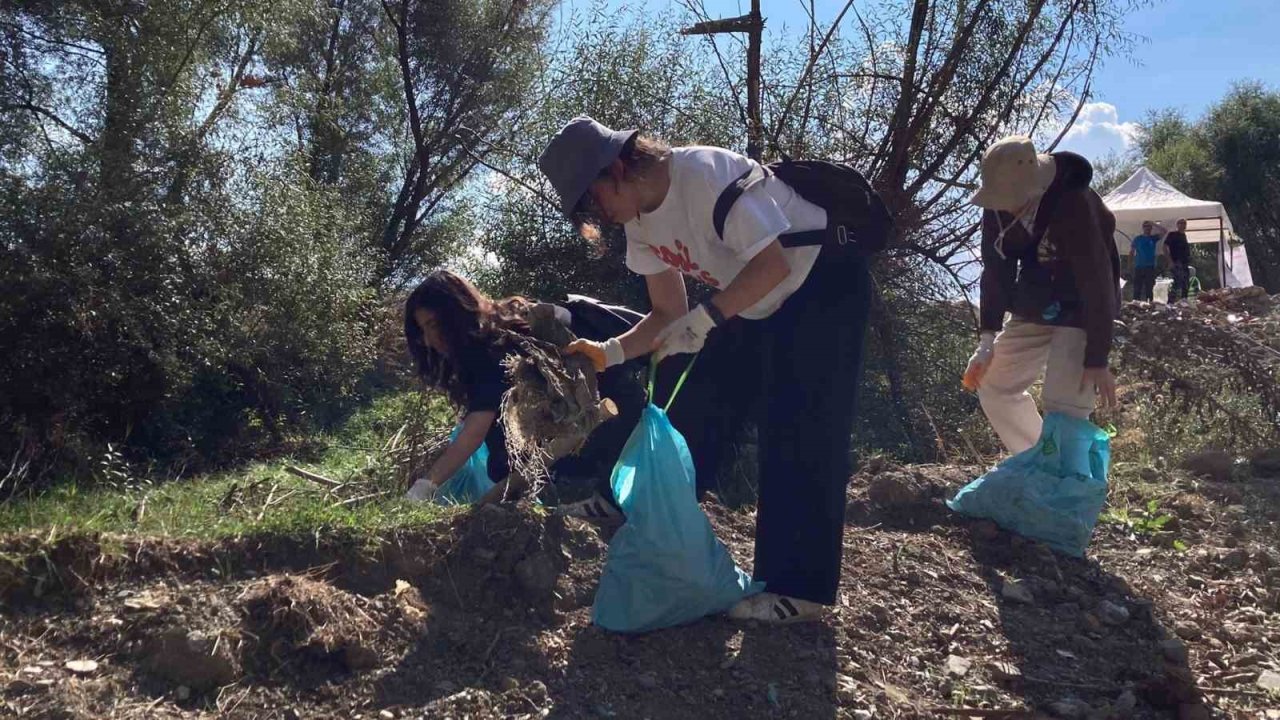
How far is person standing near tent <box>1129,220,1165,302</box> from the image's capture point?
50.3 ft

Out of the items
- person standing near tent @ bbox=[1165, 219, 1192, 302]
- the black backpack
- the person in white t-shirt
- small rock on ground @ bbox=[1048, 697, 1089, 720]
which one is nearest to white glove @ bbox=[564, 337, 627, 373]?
the person in white t-shirt

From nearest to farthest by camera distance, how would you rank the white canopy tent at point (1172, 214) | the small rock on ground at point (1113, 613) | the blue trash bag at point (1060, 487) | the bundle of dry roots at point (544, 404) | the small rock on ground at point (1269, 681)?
the small rock on ground at point (1269, 681) → the bundle of dry roots at point (544, 404) → the small rock on ground at point (1113, 613) → the blue trash bag at point (1060, 487) → the white canopy tent at point (1172, 214)

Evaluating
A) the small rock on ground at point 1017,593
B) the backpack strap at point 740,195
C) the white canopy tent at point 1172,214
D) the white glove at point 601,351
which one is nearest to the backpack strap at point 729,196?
the backpack strap at point 740,195

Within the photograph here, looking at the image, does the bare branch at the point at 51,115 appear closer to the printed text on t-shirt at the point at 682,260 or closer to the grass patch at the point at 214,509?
the grass patch at the point at 214,509

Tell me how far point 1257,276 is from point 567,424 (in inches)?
1136

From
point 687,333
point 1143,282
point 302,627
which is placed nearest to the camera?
point 302,627

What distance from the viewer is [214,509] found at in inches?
136

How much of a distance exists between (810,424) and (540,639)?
95cm

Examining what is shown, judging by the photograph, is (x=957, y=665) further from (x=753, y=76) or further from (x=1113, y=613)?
(x=753, y=76)

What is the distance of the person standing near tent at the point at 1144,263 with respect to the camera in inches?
603

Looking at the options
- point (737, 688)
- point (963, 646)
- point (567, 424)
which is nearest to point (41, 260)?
point (567, 424)

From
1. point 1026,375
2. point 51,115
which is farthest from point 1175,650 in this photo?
point 51,115

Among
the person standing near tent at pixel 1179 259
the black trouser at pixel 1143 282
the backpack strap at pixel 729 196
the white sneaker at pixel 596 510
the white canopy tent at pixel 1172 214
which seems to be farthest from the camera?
the white canopy tent at pixel 1172 214

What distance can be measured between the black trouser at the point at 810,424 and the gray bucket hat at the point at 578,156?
0.66 metres
